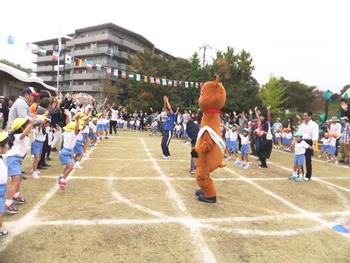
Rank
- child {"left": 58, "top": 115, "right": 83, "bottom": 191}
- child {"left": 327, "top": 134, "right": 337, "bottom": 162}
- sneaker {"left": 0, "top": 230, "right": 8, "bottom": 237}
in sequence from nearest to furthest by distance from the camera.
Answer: sneaker {"left": 0, "top": 230, "right": 8, "bottom": 237}
child {"left": 58, "top": 115, "right": 83, "bottom": 191}
child {"left": 327, "top": 134, "right": 337, "bottom": 162}

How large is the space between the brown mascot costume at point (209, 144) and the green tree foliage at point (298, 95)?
64287 mm

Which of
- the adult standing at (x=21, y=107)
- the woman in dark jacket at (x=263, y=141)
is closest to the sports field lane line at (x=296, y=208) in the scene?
the woman in dark jacket at (x=263, y=141)

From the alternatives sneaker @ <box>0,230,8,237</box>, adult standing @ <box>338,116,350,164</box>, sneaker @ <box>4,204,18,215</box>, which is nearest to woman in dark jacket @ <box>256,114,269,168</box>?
adult standing @ <box>338,116,350,164</box>

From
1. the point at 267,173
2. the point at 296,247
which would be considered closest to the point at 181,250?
the point at 296,247

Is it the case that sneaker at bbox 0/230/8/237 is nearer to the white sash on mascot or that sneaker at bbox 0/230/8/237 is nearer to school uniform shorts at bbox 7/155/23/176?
school uniform shorts at bbox 7/155/23/176

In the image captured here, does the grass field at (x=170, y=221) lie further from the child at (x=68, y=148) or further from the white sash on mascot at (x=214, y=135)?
the white sash on mascot at (x=214, y=135)

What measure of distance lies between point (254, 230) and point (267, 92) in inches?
2297

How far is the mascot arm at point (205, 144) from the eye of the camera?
684cm

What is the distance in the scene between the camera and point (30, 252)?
4.25 m

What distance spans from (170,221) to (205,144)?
1.92 metres

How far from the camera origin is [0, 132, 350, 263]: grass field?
4.48 m

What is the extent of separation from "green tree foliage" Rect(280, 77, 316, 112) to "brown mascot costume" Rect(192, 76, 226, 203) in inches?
2531

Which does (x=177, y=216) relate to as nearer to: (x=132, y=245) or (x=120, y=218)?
(x=120, y=218)

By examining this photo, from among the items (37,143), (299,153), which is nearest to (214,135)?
(299,153)
